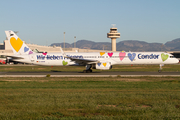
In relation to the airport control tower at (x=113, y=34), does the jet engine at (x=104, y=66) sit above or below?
below

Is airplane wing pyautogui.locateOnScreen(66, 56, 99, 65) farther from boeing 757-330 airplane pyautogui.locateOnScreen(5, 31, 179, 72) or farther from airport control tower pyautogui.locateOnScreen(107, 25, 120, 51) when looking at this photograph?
airport control tower pyautogui.locateOnScreen(107, 25, 120, 51)

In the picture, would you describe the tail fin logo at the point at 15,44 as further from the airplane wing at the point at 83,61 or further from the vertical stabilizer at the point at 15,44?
the airplane wing at the point at 83,61

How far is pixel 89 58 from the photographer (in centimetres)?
4231

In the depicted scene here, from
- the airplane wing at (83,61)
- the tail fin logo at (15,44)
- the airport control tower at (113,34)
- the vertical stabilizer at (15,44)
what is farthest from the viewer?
the airport control tower at (113,34)

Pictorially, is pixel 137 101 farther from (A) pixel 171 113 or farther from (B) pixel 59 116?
(B) pixel 59 116

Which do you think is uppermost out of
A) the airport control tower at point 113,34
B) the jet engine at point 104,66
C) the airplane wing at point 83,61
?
the airport control tower at point 113,34

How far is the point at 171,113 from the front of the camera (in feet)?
36.9

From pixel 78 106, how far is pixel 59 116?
2.20 m

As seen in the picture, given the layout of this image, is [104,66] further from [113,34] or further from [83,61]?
[113,34]

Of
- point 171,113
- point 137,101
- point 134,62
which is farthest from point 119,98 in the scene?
point 134,62

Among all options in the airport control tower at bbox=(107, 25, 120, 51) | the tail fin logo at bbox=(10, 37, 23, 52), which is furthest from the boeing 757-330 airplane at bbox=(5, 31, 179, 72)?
the airport control tower at bbox=(107, 25, 120, 51)

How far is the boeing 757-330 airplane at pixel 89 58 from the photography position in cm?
4106

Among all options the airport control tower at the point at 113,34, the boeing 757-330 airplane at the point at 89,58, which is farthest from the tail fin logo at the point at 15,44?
the airport control tower at the point at 113,34

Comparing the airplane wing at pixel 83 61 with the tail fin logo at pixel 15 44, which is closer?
the airplane wing at pixel 83 61
